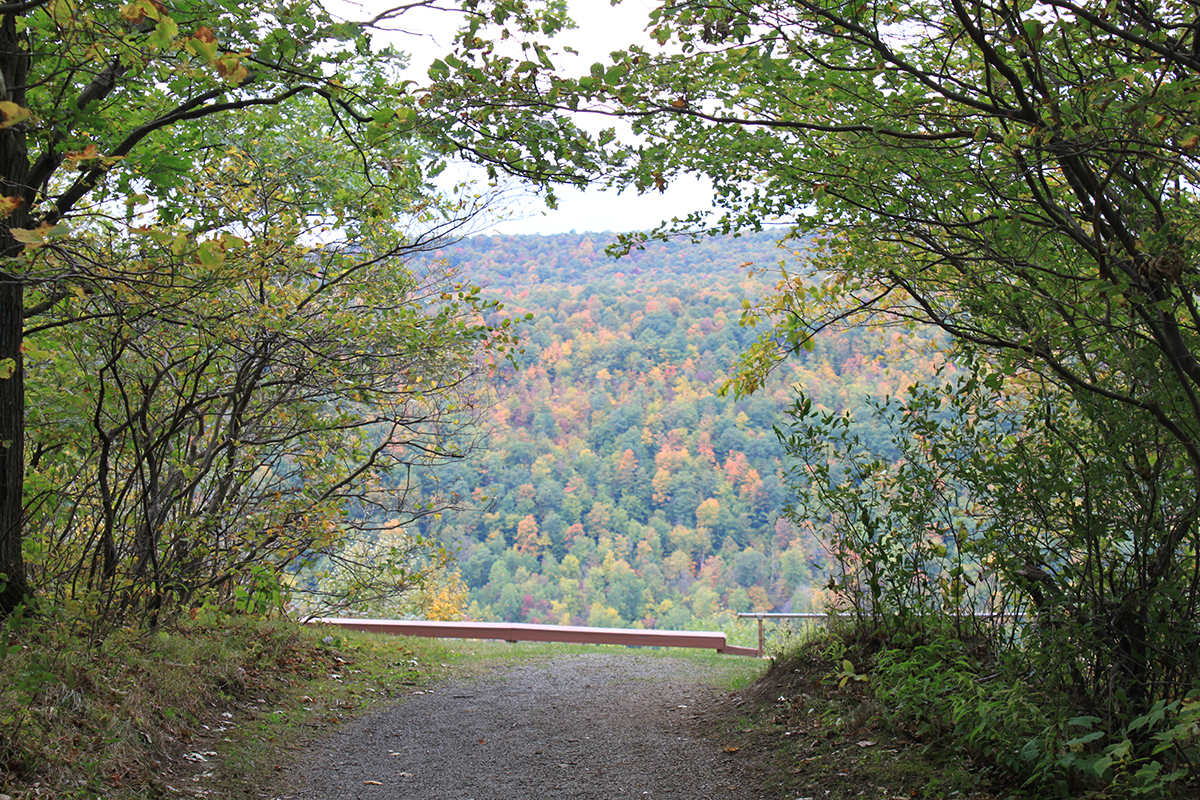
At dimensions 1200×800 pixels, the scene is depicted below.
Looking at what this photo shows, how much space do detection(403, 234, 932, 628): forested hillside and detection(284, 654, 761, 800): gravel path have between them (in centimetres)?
3169

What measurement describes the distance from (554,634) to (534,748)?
7650 millimetres

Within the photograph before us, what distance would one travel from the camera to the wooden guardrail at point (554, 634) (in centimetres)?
1168

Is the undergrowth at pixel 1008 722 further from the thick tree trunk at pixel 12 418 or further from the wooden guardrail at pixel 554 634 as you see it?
the wooden guardrail at pixel 554 634

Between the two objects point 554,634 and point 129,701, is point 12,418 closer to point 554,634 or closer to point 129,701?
point 129,701

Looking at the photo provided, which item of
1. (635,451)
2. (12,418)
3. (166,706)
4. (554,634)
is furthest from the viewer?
(635,451)

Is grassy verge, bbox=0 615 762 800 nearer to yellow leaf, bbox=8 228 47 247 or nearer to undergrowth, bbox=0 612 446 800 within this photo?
undergrowth, bbox=0 612 446 800

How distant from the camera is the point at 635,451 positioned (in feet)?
161

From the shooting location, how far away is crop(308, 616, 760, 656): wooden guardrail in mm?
11681

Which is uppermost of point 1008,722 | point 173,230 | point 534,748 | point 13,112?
point 173,230

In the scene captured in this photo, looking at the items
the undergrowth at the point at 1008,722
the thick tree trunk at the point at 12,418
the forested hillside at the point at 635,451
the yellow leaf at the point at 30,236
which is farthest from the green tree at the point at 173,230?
the forested hillside at the point at 635,451

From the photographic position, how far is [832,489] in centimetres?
495

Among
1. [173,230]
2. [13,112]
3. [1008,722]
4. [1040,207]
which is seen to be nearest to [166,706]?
[173,230]

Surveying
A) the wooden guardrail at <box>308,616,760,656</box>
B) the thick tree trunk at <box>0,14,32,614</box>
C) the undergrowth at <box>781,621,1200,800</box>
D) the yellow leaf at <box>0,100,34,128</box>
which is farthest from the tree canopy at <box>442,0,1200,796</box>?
the wooden guardrail at <box>308,616,760,656</box>

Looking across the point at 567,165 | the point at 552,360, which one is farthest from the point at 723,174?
the point at 552,360
